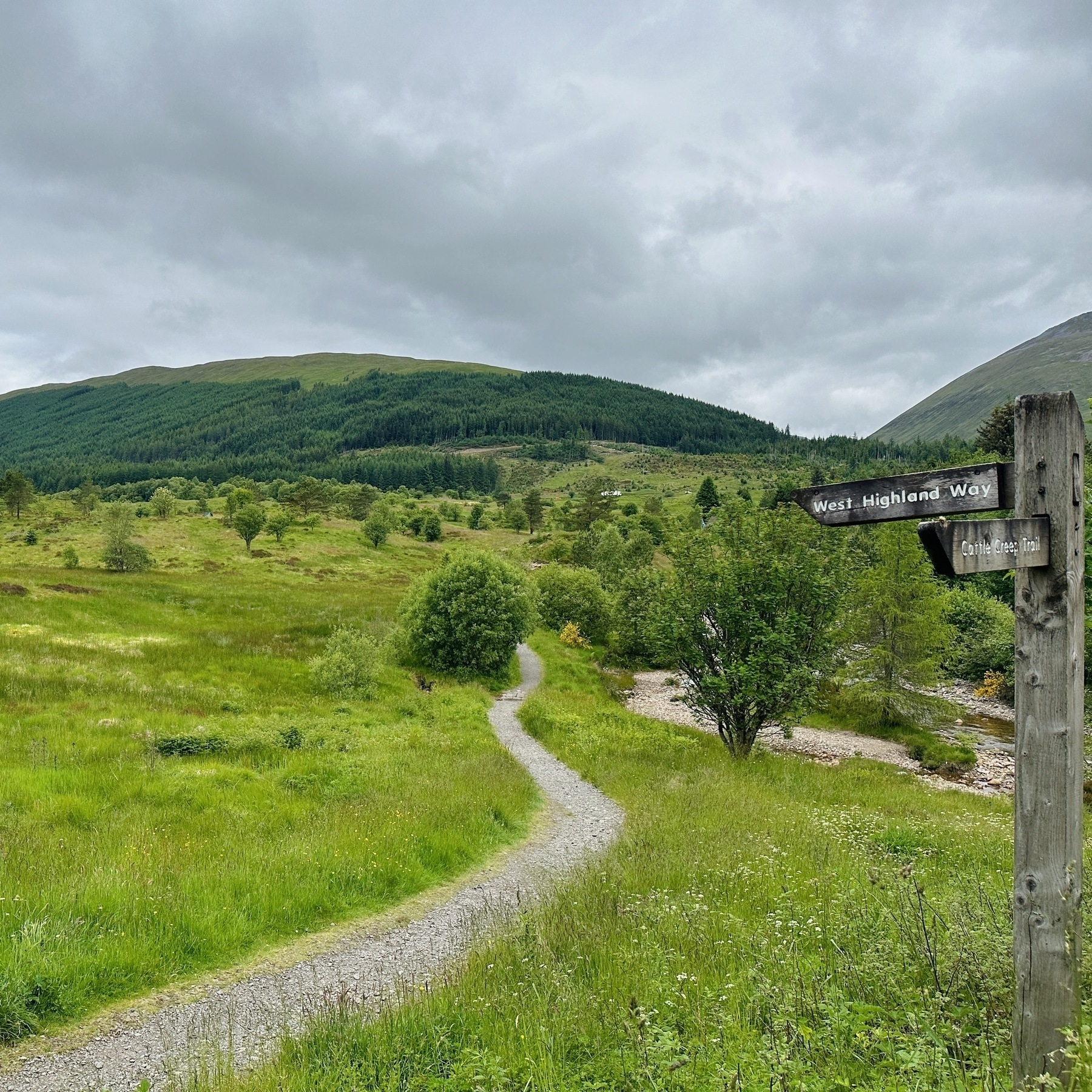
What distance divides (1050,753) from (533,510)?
114 m

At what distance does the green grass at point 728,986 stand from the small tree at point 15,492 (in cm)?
11330

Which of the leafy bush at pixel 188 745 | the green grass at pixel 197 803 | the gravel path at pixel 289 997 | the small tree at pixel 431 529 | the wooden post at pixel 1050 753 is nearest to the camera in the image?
the wooden post at pixel 1050 753

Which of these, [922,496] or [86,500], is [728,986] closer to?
[922,496]

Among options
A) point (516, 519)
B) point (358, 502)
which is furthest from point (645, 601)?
point (358, 502)

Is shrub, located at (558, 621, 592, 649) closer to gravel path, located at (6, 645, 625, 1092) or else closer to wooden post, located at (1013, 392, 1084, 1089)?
gravel path, located at (6, 645, 625, 1092)

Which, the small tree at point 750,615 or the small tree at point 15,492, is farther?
the small tree at point 15,492

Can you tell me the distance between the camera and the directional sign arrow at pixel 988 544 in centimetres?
405

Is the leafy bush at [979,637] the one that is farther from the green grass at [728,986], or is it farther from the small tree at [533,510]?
the small tree at [533,510]

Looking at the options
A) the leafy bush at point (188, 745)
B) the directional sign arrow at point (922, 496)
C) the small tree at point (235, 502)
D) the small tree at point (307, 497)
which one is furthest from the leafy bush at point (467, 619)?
the small tree at point (307, 497)

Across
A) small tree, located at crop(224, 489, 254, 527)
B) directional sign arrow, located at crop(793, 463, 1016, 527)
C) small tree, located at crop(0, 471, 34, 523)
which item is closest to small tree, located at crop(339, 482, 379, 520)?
small tree, located at crop(224, 489, 254, 527)

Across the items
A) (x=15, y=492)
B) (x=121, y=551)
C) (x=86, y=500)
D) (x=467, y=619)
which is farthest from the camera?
(x=86, y=500)

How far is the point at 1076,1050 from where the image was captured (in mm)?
3738

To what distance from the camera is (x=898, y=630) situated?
117ft

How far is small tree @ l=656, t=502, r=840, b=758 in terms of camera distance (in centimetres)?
1862
